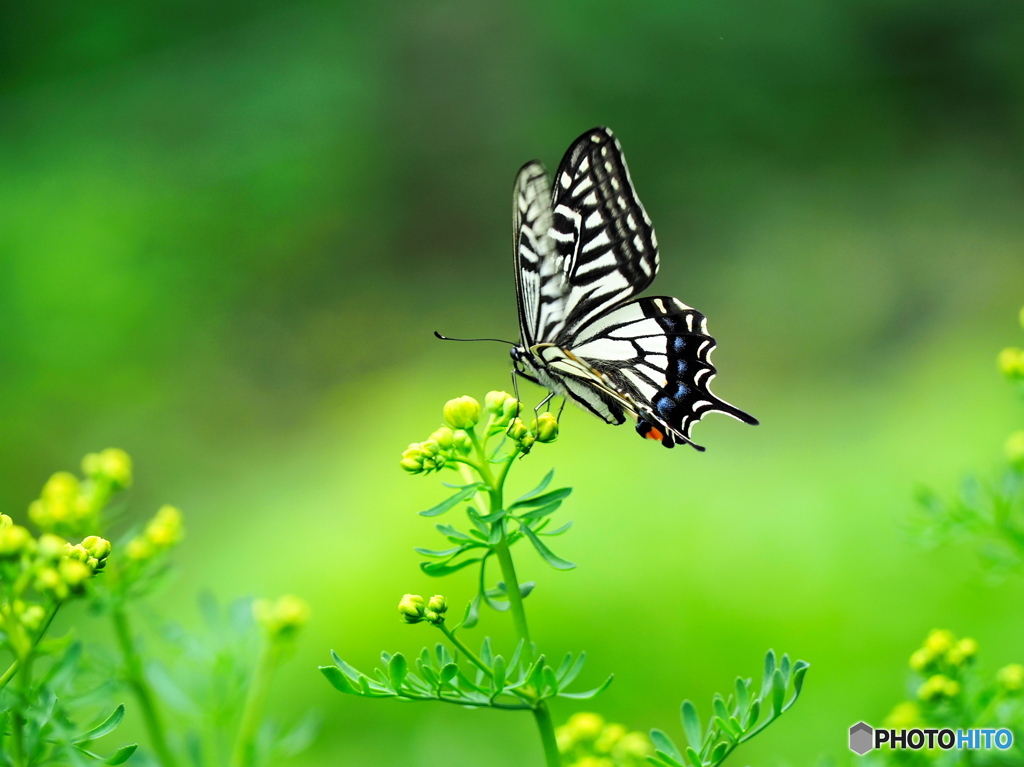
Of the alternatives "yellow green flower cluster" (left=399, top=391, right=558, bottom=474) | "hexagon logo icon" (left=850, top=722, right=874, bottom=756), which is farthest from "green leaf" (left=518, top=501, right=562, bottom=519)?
"hexagon logo icon" (left=850, top=722, right=874, bottom=756)

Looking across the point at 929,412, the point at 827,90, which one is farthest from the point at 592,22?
the point at 929,412

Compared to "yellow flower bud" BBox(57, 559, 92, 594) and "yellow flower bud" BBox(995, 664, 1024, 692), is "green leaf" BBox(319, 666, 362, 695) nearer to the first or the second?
"yellow flower bud" BBox(57, 559, 92, 594)

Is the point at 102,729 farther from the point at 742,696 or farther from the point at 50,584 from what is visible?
the point at 742,696

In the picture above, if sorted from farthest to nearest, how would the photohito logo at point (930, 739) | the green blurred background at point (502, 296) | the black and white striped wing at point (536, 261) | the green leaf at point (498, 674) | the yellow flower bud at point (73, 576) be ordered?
the green blurred background at point (502, 296) < the black and white striped wing at point (536, 261) < the photohito logo at point (930, 739) < the green leaf at point (498, 674) < the yellow flower bud at point (73, 576)

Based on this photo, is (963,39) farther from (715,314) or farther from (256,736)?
(256,736)

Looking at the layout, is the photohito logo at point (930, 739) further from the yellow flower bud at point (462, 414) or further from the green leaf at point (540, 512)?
the yellow flower bud at point (462, 414)

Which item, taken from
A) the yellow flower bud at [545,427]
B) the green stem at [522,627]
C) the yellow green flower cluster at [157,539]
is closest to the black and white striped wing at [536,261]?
the yellow flower bud at [545,427]

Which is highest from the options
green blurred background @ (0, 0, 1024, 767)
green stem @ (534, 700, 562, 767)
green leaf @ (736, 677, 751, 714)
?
green blurred background @ (0, 0, 1024, 767)
